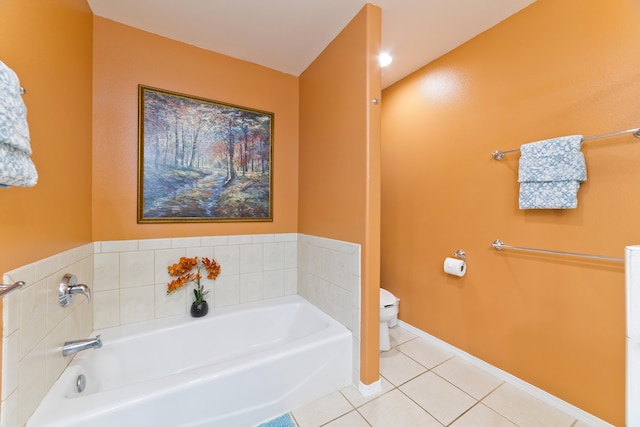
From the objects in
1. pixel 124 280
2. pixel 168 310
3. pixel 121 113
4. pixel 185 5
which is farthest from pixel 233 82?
pixel 168 310

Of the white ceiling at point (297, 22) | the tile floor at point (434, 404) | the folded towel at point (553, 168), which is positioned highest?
the white ceiling at point (297, 22)

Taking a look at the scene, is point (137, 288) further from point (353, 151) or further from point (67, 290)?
point (353, 151)

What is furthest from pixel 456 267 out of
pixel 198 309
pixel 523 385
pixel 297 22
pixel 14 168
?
pixel 14 168

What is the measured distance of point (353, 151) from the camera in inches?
66.4

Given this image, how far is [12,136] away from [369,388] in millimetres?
1968

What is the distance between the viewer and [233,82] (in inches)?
84.7

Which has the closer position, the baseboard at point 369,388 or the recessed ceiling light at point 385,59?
the baseboard at point 369,388

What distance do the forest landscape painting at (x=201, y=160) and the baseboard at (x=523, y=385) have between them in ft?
6.21

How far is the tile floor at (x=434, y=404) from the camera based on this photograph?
4.45ft

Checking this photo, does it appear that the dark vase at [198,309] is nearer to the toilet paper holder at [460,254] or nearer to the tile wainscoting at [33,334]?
the tile wainscoting at [33,334]

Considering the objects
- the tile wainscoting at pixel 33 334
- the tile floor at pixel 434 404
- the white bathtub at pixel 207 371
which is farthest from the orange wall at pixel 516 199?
the tile wainscoting at pixel 33 334

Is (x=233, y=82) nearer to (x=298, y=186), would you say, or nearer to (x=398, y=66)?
(x=298, y=186)

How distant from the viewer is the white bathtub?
1.07 meters

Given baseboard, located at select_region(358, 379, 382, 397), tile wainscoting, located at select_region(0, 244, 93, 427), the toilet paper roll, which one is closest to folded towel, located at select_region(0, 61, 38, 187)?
tile wainscoting, located at select_region(0, 244, 93, 427)
